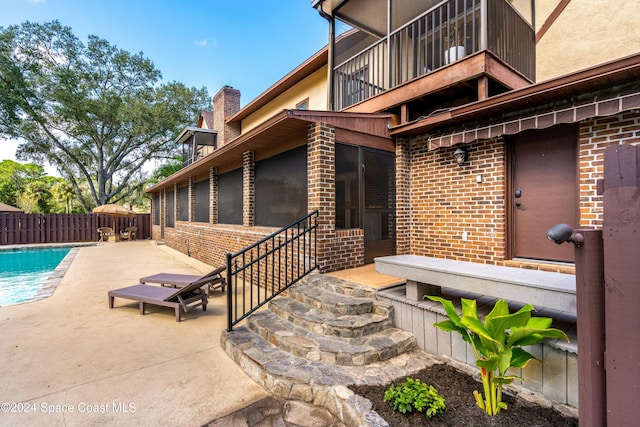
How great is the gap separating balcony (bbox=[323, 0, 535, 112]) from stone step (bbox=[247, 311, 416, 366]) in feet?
11.8

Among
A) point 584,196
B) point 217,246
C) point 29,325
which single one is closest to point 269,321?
point 29,325

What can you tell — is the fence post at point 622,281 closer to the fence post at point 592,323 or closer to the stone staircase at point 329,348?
the fence post at point 592,323

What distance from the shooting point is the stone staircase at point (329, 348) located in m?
2.48

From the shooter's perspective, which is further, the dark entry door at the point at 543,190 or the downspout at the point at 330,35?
the downspout at the point at 330,35

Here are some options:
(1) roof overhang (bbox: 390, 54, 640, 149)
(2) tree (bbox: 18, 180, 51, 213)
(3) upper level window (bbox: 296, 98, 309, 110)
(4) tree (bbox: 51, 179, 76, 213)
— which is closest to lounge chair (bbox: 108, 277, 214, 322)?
(1) roof overhang (bbox: 390, 54, 640, 149)

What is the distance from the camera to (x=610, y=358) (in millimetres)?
1357

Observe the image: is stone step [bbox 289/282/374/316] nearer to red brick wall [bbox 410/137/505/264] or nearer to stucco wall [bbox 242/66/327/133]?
red brick wall [bbox 410/137/505/264]

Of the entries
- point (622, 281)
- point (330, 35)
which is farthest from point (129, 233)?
point (622, 281)

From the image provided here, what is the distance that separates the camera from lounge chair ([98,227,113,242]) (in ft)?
59.8

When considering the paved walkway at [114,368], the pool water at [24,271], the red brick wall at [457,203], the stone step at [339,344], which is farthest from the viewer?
the pool water at [24,271]

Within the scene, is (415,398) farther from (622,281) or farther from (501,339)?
(622,281)

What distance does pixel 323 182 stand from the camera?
4598 mm

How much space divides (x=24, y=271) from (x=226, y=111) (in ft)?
30.9

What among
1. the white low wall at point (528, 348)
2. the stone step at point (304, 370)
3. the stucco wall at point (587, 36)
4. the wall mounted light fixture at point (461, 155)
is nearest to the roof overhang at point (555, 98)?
the wall mounted light fixture at point (461, 155)
